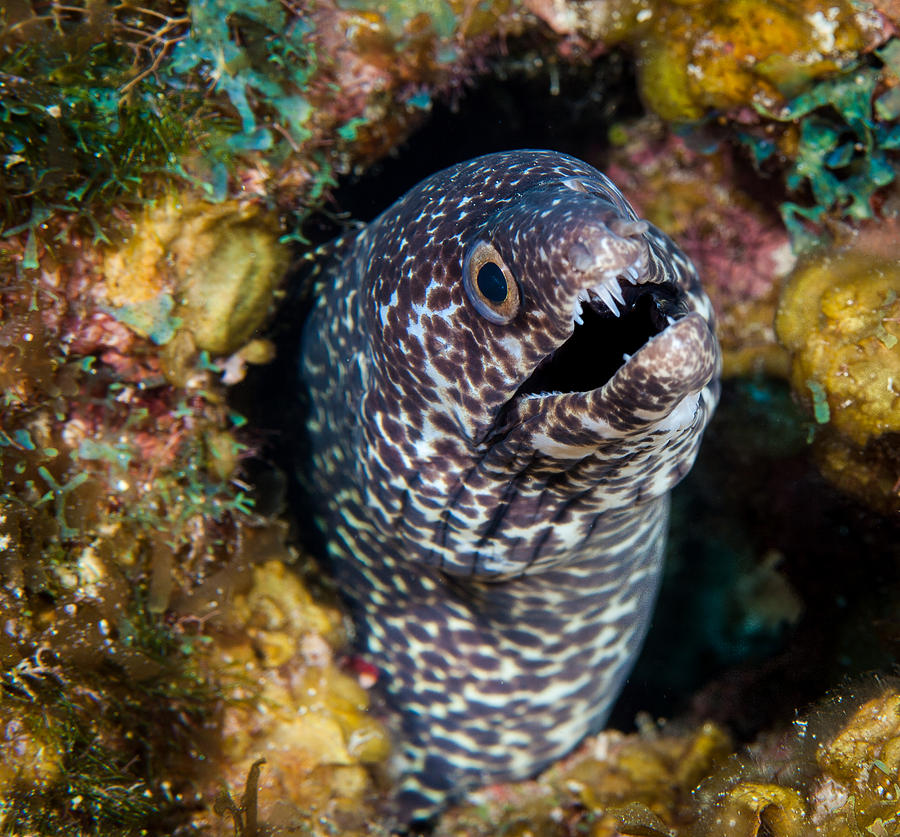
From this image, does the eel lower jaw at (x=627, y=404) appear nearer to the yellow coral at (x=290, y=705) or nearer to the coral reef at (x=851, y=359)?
the coral reef at (x=851, y=359)

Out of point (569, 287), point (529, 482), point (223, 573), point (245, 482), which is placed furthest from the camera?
point (245, 482)

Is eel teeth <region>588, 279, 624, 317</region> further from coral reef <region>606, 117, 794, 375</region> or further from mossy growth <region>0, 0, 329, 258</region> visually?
coral reef <region>606, 117, 794, 375</region>

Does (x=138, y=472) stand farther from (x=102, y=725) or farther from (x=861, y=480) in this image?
(x=861, y=480)

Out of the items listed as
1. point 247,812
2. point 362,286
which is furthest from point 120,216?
point 247,812

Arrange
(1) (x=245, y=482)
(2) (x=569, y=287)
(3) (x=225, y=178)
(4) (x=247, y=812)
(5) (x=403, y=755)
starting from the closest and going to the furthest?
(2) (x=569, y=287)
(4) (x=247, y=812)
(3) (x=225, y=178)
(1) (x=245, y=482)
(5) (x=403, y=755)

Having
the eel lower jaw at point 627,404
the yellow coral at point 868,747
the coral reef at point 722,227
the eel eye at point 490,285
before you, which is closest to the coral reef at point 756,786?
the yellow coral at point 868,747

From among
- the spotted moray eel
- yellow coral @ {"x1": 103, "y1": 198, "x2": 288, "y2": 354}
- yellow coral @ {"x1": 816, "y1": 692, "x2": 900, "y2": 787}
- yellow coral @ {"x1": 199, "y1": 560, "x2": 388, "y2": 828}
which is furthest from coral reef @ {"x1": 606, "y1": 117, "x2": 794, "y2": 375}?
yellow coral @ {"x1": 199, "y1": 560, "x2": 388, "y2": 828}
